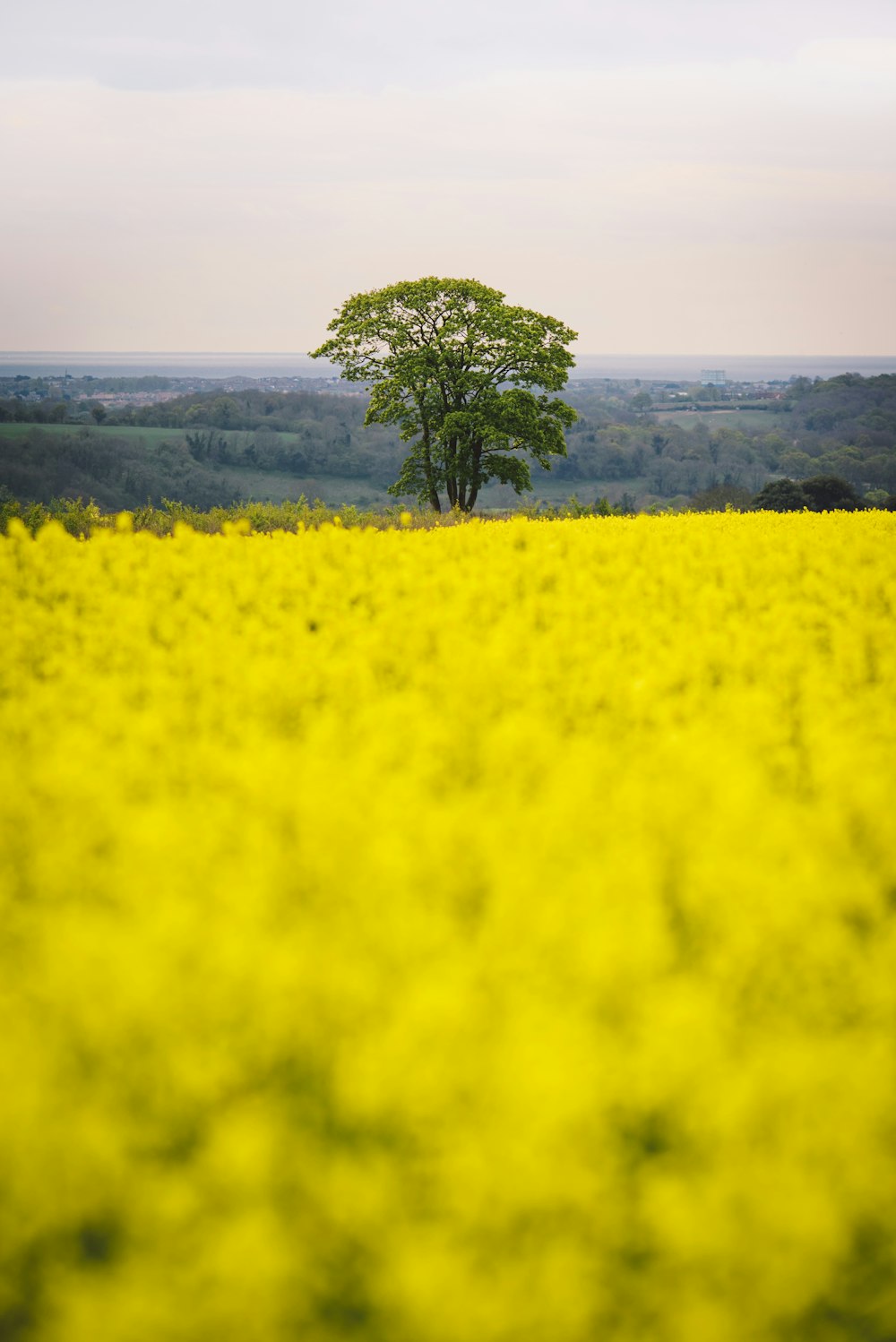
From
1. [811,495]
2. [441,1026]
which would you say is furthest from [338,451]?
[441,1026]

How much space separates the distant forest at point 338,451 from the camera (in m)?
54.7

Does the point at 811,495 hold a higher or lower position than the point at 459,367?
lower

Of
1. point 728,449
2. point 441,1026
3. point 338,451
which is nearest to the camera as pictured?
point 441,1026

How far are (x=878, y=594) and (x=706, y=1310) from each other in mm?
6069

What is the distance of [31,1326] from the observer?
1.72 meters

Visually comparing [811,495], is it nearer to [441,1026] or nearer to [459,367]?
[459,367]

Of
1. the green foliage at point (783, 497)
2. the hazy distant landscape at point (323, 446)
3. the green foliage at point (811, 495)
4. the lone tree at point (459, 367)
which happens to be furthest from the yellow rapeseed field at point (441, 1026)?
the green foliage at point (811, 495)

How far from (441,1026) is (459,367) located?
3389 cm

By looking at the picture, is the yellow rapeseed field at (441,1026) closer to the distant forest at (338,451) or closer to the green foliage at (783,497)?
the distant forest at (338,451)

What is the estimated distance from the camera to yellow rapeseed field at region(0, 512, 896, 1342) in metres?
1.74

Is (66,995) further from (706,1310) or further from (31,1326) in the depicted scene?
(706,1310)

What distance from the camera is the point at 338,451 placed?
243 ft

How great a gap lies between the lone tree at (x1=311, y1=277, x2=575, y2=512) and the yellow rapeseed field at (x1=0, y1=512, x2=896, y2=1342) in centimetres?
2973

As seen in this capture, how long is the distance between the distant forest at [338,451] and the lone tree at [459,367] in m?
19.7
